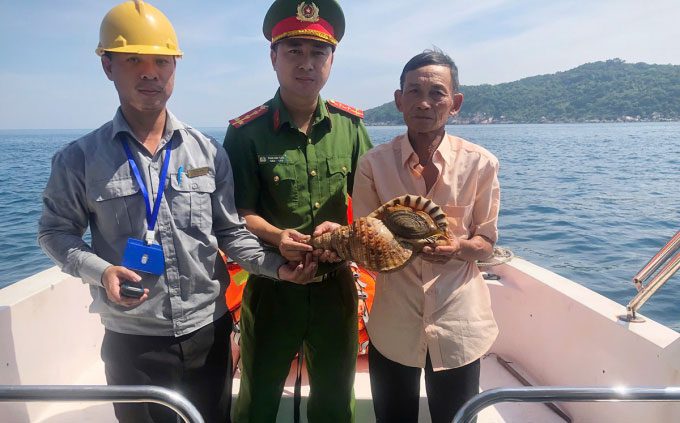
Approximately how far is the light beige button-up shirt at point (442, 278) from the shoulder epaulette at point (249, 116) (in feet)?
2.36

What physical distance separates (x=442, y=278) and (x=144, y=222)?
139 centimetres

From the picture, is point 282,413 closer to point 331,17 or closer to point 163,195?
point 163,195

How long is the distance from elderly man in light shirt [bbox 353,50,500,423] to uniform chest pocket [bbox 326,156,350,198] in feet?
0.99

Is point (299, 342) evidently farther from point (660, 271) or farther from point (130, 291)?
point (660, 271)

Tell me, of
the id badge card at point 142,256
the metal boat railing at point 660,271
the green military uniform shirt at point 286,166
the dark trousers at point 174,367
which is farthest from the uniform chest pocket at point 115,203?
the metal boat railing at point 660,271

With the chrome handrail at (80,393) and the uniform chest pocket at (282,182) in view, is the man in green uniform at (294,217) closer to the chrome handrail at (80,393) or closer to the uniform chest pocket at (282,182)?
the uniform chest pocket at (282,182)

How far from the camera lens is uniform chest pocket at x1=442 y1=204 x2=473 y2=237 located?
2229 millimetres

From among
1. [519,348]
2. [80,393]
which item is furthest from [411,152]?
[519,348]

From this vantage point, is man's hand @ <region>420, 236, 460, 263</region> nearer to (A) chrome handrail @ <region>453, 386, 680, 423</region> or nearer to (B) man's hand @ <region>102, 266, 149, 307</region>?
(A) chrome handrail @ <region>453, 386, 680, 423</region>

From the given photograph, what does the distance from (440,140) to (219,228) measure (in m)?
1.19

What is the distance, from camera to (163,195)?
6.80ft

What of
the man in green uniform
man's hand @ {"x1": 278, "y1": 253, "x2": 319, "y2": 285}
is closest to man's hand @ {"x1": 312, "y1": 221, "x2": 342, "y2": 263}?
man's hand @ {"x1": 278, "y1": 253, "x2": 319, "y2": 285}

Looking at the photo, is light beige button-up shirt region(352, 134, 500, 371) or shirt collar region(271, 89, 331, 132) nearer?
light beige button-up shirt region(352, 134, 500, 371)

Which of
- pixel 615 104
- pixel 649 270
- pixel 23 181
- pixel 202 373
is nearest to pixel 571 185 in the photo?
pixel 649 270
